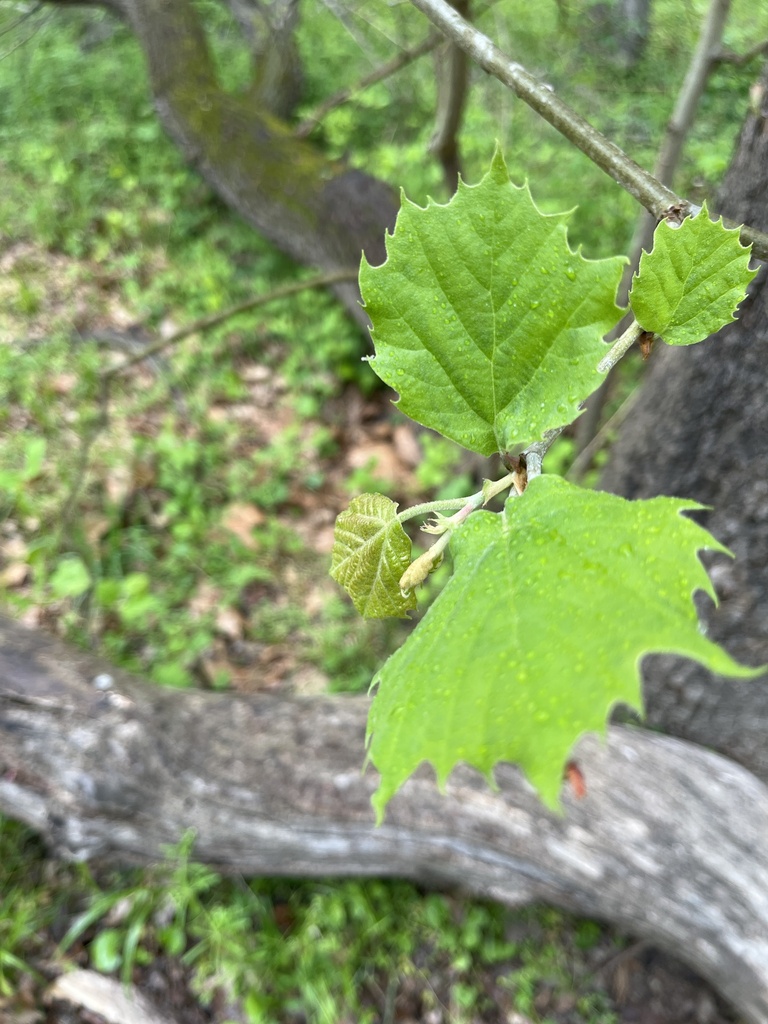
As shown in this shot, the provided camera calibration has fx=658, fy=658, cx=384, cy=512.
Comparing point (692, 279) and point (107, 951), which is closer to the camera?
point (692, 279)

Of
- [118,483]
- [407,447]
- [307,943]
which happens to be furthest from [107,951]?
[407,447]

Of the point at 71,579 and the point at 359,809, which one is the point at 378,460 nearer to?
the point at 71,579

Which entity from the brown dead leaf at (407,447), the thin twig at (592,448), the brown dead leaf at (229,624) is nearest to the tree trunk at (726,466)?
the thin twig at (592,448)

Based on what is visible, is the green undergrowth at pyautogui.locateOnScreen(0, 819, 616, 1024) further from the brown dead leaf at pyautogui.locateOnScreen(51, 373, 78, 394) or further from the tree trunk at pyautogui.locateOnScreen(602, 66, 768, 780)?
the brown dead leaf at pyautogui.locateOnScreen(51, 373, 78, 394)

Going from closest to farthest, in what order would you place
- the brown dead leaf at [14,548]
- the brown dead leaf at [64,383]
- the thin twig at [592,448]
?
1. the thin twig at [592,448]
2. the brown dead leaf at [14,548]
3. the brown dead leaf at [64,383]

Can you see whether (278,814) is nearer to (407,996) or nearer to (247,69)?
(407,996)

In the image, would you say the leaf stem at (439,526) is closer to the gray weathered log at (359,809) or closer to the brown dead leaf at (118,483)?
the gray weathered log at (359,809)

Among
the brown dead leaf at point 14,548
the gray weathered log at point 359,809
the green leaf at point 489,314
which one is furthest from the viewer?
the brown dead leaf at point 14,548
